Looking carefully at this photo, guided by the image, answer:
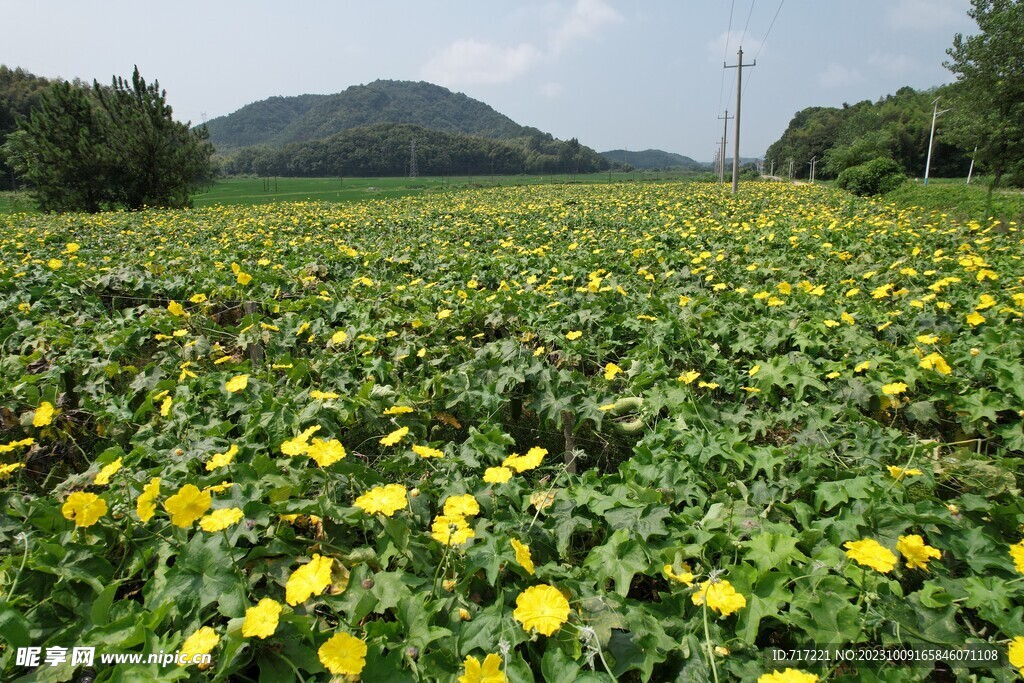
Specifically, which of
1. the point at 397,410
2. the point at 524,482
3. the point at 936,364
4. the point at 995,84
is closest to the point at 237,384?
the point at 397,410

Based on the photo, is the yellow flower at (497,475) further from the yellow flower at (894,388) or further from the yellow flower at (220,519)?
the yellow flower at (894,388)

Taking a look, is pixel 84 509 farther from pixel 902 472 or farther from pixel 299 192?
pixel 299 192

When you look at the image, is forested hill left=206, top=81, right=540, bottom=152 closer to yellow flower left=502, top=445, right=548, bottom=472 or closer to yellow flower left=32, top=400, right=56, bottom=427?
yellow flower left=32, top=400, right=56, bottom=427

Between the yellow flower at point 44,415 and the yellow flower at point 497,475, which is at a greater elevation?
the yellow flower at point 497,475

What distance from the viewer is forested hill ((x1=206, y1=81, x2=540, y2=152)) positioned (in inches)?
5246

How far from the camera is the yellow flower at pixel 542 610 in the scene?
1298 mm

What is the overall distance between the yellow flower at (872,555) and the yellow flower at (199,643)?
1565mm

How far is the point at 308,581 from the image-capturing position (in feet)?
4.45

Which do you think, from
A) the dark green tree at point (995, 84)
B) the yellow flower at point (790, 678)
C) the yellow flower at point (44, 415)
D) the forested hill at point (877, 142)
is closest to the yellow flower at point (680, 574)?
the yellow flower at point (790, 678)

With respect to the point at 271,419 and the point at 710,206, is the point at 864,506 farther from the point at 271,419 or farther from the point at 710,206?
the point at 710,206

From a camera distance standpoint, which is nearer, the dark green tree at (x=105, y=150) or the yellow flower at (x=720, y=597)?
the yellow flower at (x=720, y=597)

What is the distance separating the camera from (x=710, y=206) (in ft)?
41.3

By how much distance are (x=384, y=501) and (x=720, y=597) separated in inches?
37.9

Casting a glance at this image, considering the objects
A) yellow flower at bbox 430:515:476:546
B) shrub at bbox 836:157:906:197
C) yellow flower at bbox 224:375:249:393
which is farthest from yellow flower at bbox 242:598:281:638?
shrub at bbox 836:157:906:197
